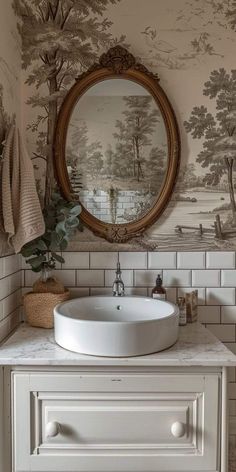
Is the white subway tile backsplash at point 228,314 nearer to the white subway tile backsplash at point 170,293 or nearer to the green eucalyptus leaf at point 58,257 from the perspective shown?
the white subway tile backsplash at point 170,293

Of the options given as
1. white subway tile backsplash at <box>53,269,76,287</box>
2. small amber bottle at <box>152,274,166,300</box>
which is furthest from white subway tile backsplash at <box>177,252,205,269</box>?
white subway tile backsplash at <box>53,269,76,287</box>

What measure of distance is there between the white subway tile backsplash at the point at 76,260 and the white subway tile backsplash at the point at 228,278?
623mm

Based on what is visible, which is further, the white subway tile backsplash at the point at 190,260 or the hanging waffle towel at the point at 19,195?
the white subway tile backsplash at the point at 190,260

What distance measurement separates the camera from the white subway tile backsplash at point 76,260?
162 cm

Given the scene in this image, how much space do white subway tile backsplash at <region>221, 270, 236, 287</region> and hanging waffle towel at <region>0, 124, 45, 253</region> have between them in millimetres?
847

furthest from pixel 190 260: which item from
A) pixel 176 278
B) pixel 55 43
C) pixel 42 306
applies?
pixel 55 43

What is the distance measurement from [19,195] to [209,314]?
982 millimetres

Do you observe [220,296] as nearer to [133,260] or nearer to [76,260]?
[133,260]

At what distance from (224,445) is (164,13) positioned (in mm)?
1749

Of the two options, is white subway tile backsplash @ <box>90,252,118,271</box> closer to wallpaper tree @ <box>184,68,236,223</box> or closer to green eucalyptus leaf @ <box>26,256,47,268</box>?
green eucalyptus leaf @ <box>26,256,47,268</box>

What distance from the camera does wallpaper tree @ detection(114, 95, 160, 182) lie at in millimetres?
1597

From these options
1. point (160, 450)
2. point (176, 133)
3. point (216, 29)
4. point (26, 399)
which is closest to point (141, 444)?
point (160, 450)

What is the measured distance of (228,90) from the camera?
1601mm

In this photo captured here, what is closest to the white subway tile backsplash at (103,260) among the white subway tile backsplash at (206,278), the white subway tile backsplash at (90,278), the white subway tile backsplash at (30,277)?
the white subway tile backsplash at (90,278)
